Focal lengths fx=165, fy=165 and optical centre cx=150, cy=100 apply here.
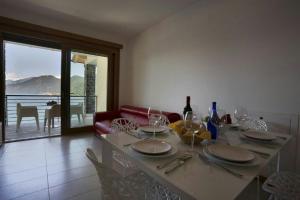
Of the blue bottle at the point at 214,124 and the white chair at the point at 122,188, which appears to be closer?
the white chair at the point at 122,188

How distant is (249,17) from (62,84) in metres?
3.78

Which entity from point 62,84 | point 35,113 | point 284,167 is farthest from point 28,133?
point 284,167

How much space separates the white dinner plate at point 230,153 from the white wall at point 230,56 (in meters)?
1.40

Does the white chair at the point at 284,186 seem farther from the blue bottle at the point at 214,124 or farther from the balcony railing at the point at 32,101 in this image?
the balcony railing at the point at 32,101

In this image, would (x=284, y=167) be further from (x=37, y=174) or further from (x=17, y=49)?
(x=17, y=49)

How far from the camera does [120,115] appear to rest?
13.6 feet

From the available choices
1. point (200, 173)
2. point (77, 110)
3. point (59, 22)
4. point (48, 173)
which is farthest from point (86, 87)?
point (200, 173)

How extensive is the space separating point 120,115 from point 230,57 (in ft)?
9.18

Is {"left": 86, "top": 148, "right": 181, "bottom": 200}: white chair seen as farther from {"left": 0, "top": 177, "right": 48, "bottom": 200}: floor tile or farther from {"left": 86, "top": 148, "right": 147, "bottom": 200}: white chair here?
{"left": 0, "top": 177, "right": 48, "bottom": 200}: floor tile

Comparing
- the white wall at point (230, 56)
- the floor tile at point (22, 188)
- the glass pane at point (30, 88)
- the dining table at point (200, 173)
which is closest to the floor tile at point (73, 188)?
the floor tile at point (22, 188)

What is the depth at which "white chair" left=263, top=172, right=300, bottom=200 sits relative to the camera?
103 cm

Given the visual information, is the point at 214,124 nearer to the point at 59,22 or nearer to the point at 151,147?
the point at 151,147

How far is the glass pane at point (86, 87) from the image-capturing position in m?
4.04

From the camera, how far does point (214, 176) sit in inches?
30.1
